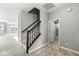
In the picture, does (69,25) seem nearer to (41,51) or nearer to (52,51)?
Result: (52,51)

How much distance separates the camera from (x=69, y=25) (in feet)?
5.05

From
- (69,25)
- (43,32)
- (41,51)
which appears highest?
(69,25)

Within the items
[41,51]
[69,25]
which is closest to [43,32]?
[41,51]

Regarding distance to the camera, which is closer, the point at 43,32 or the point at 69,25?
the point at 69,25

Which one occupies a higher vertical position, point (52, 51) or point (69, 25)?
point (69, 25)

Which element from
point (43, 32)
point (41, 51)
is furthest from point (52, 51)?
point (43, 32)

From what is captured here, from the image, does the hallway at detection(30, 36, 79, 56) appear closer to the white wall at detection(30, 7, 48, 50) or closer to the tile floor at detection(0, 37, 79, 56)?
the tile floor at detection(0, 37, 79, 56)

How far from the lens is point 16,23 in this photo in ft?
5.03

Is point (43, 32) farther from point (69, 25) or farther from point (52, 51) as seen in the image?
point (69, 25)

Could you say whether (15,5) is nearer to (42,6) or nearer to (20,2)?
(20,2)

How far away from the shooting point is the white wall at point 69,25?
149 cm

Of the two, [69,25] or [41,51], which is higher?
[69,25]

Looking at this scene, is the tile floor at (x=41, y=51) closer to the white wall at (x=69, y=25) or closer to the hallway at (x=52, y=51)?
the hallway at (x=52, y=51)

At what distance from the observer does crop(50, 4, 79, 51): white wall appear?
4.89ft
